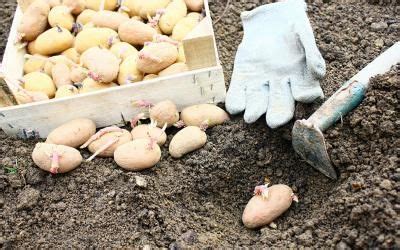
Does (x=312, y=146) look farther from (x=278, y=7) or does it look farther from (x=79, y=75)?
(x=79, y=75)

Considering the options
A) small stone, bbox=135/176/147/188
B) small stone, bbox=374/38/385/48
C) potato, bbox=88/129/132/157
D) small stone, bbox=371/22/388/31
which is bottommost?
small stone, bbox=135/176/147/188

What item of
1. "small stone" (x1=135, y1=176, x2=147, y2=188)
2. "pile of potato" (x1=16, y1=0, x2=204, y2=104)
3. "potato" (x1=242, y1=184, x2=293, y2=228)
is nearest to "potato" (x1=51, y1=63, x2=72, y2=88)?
"pile of potato" (x1=16, y1=0, x2=204, y2=104)

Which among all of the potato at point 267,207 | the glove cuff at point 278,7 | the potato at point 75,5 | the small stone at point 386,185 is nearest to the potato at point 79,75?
the potato at point 75,5

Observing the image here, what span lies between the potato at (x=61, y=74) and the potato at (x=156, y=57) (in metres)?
0.39

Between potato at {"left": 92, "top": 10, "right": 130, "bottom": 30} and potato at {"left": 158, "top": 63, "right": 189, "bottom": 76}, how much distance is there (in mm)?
443

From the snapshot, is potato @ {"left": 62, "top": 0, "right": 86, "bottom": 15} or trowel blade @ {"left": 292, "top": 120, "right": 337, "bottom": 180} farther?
potato @ {"left": 62, "top": 0, "right": 86, "bottom": 15}

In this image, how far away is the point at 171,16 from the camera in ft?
8.68

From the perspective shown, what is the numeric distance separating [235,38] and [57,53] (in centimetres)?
98

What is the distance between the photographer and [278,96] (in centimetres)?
231

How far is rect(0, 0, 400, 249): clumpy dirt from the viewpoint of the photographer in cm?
192

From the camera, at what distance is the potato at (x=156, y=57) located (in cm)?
237

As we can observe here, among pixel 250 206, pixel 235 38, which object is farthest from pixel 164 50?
pixel 250 206

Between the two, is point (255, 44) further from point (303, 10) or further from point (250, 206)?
point (250, 206)

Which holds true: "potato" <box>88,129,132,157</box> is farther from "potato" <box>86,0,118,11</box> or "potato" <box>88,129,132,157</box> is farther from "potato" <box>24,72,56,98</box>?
"potato" <box>86,0,118,11</box>
